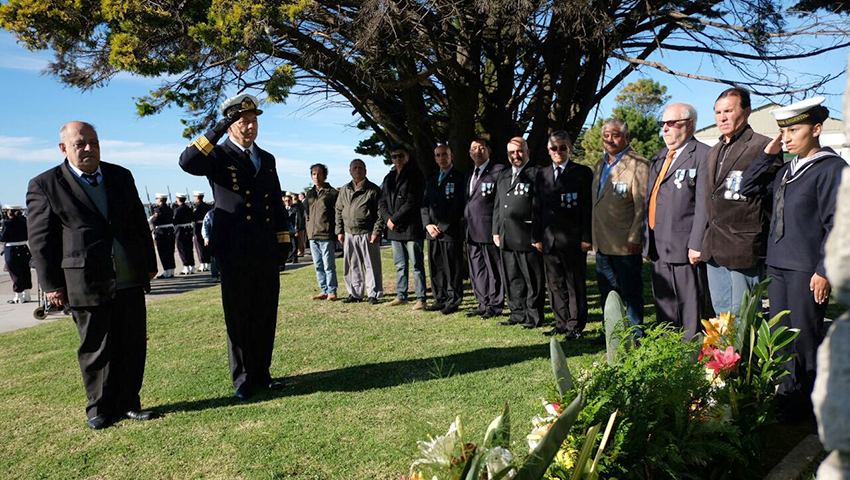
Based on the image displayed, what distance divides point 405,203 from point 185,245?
970cm

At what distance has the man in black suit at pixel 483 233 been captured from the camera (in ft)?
24.5

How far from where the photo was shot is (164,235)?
1535 cm

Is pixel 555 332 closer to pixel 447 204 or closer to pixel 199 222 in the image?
pixel 447 204

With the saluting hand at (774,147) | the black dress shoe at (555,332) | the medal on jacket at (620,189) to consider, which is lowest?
the black dress shoe at (555,332)

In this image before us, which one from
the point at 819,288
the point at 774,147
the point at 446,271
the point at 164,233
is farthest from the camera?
the point at 164,233

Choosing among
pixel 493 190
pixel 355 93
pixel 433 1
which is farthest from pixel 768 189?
pixel 355 93

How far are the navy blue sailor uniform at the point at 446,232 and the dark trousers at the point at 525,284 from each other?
1032mm

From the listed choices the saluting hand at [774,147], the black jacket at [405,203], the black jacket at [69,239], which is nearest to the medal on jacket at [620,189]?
the saluting hand at [774,147]

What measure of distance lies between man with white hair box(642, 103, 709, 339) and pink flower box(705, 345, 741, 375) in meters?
1.70

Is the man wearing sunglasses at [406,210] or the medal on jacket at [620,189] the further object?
the man wearing sunglasses at [406,210]

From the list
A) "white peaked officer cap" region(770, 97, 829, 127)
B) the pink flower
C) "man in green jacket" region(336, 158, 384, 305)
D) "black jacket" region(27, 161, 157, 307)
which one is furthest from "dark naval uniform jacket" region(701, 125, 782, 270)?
"man in green jacket" region(336, 158, 384, 305)

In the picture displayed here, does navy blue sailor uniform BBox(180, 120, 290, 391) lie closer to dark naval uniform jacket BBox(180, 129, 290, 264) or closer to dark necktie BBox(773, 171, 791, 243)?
dark naval uniform jacket BBox(180, 129, 290, 264)

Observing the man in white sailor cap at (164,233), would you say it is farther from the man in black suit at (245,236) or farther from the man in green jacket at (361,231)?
the man in black suit at (245,236)

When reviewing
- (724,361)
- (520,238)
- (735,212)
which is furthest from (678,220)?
(520,238)
